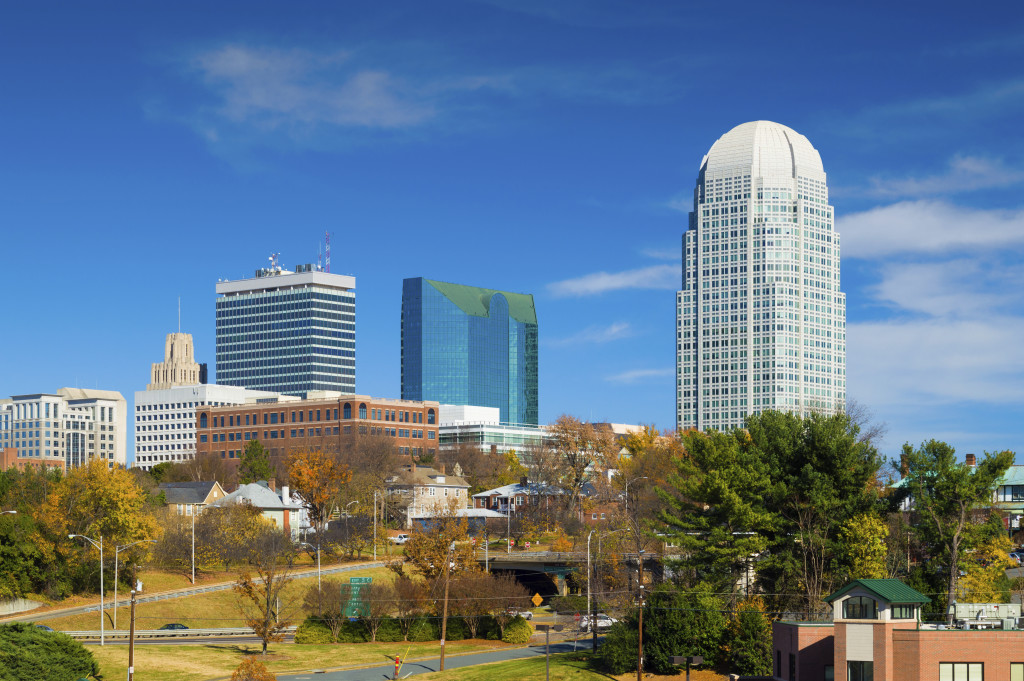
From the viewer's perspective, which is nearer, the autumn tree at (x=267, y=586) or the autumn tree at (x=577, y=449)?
the autumn tree at (x=267, y=586)

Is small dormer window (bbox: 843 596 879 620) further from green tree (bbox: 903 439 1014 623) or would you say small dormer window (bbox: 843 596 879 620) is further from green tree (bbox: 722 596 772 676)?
green tree (bbox: 903 439 1014 623)

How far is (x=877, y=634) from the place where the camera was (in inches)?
2547

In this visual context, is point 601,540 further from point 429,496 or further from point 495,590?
point 429,496

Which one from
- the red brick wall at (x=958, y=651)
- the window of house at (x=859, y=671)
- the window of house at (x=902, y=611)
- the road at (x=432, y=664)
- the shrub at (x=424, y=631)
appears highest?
the window of house at (x=902, y=611)

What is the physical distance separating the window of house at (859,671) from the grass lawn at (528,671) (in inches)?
872

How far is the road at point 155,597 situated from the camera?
11594 cm

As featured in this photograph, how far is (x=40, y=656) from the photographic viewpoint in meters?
79.0

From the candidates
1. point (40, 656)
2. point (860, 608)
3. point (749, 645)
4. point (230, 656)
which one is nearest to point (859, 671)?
point (860, 608)

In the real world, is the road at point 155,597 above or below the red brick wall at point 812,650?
below

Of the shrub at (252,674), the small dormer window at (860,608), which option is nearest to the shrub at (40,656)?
the shrub at (252,674)

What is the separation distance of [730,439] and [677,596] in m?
14.7

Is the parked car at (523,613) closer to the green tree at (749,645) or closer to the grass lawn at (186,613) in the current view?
the grass lawn at (186,613)

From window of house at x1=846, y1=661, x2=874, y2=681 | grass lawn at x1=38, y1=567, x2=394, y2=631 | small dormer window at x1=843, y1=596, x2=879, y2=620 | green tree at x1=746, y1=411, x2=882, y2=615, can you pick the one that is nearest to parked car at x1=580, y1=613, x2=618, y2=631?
green tree at x1=746, y1=411, x2=882, y2=615

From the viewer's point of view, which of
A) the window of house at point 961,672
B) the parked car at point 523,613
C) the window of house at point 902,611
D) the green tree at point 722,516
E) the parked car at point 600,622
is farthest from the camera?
the parked car at point 523,613
